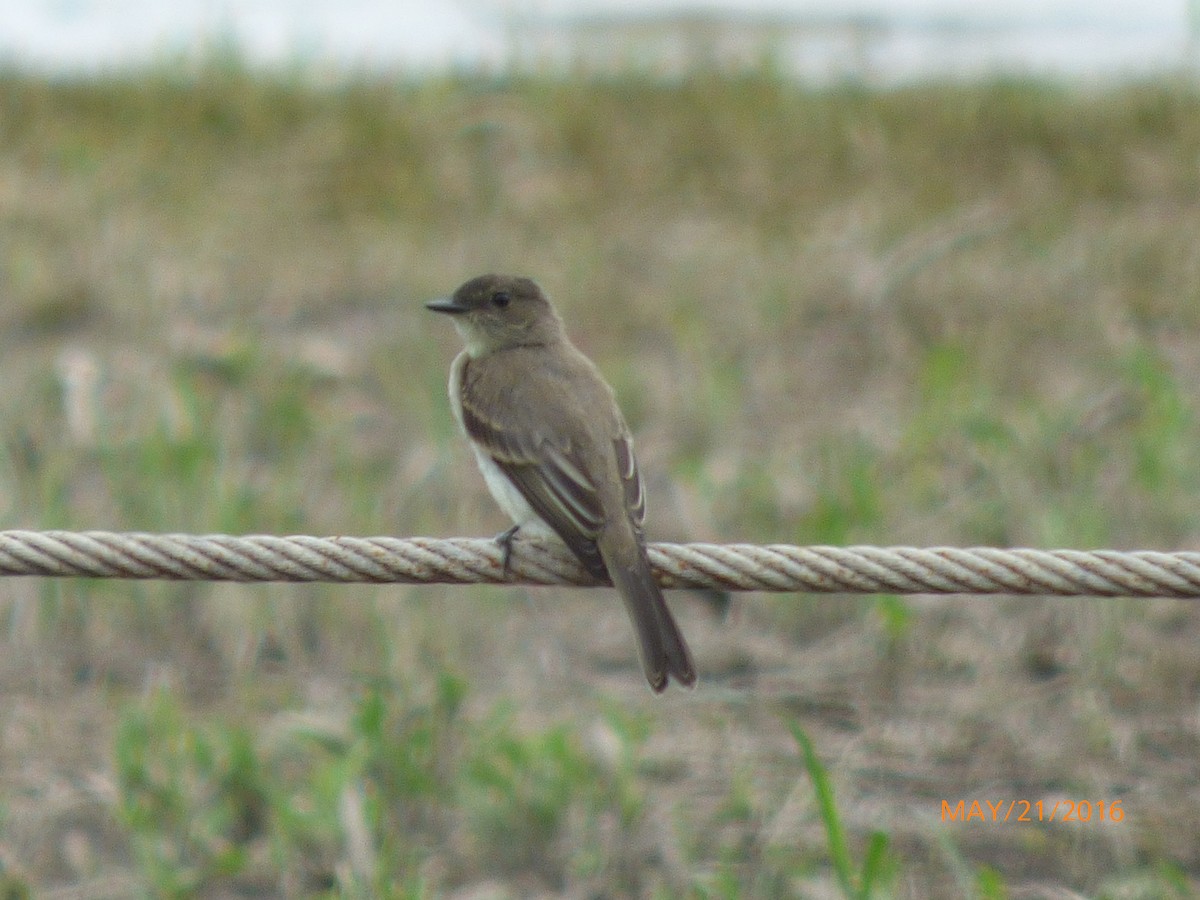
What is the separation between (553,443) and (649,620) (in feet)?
2.60

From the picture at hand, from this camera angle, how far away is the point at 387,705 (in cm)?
504

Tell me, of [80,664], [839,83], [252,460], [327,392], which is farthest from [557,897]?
[839,83]

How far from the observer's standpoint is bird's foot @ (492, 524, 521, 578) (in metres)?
3.30

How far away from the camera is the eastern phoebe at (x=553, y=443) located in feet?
13.4

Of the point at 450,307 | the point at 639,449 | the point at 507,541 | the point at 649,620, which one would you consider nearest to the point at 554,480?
the point at 507,541

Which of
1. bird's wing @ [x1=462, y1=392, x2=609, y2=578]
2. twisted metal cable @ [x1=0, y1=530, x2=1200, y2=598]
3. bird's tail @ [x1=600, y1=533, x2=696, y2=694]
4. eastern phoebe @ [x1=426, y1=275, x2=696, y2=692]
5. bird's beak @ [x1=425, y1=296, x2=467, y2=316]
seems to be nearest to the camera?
twisted metal cable @ [x1=0, y1=530, x2=1200, y2=598]

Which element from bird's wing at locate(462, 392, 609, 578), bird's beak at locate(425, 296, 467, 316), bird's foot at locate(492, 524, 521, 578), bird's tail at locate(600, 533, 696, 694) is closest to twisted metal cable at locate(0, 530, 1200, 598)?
bird's foot at locate(492, 524, 521, 578)

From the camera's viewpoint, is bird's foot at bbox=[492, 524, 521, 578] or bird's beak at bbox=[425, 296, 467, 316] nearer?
bird's foot at bbox=[492, 524, 521, 578]

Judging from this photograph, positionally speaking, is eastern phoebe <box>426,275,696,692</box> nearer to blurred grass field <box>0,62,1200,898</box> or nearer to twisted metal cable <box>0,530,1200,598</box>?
blurred grass field <box>0,62,1200,898</box>

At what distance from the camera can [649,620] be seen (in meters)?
4.03

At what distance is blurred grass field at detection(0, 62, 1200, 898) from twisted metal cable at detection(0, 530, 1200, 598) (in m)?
1.20

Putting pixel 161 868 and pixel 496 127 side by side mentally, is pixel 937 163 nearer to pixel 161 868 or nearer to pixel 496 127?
pixel 496 127

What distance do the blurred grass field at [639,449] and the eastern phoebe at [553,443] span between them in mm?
641

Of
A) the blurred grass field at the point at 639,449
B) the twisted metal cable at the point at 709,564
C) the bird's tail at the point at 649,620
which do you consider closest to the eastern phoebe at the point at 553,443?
the bird's tail at the point at 649,620
